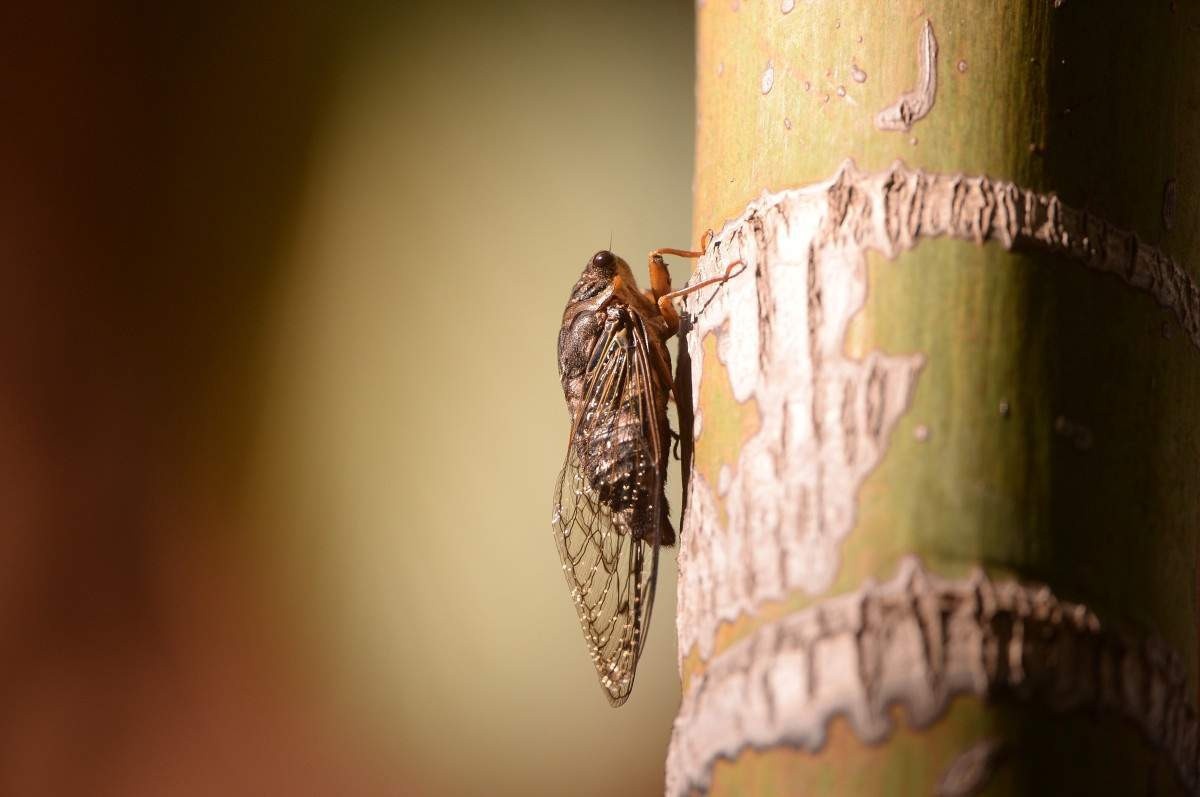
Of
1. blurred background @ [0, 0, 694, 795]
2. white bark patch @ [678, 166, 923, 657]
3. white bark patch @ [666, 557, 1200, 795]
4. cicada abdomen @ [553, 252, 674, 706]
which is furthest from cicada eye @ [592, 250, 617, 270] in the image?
blurred background @ [0, 0, 694, 795]

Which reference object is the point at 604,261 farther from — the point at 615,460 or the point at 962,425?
the point at 962,425

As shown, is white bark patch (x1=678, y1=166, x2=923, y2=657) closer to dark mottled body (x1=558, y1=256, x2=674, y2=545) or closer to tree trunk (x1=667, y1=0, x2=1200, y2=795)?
tree trunk (x1=667, y1=0, x2=1200, y2=795)

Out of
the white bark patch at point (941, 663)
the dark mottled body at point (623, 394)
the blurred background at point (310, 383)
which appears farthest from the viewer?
the blurred background at point (310, 383)

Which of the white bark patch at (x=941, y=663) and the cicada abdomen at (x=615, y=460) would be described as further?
the cicada abdomen at (x=615, y=460)

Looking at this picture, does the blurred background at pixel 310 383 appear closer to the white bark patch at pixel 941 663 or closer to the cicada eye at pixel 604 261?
the cicada eye at pixel 604 261

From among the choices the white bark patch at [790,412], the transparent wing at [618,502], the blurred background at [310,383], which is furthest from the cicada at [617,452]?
the blurred background at [310,383]

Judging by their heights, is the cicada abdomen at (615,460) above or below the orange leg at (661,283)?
below

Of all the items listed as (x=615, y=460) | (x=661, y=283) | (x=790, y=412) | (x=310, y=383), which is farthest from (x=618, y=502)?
(x=310, y=383)

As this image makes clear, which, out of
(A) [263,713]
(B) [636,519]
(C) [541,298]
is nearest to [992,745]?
(B) [636,519]
